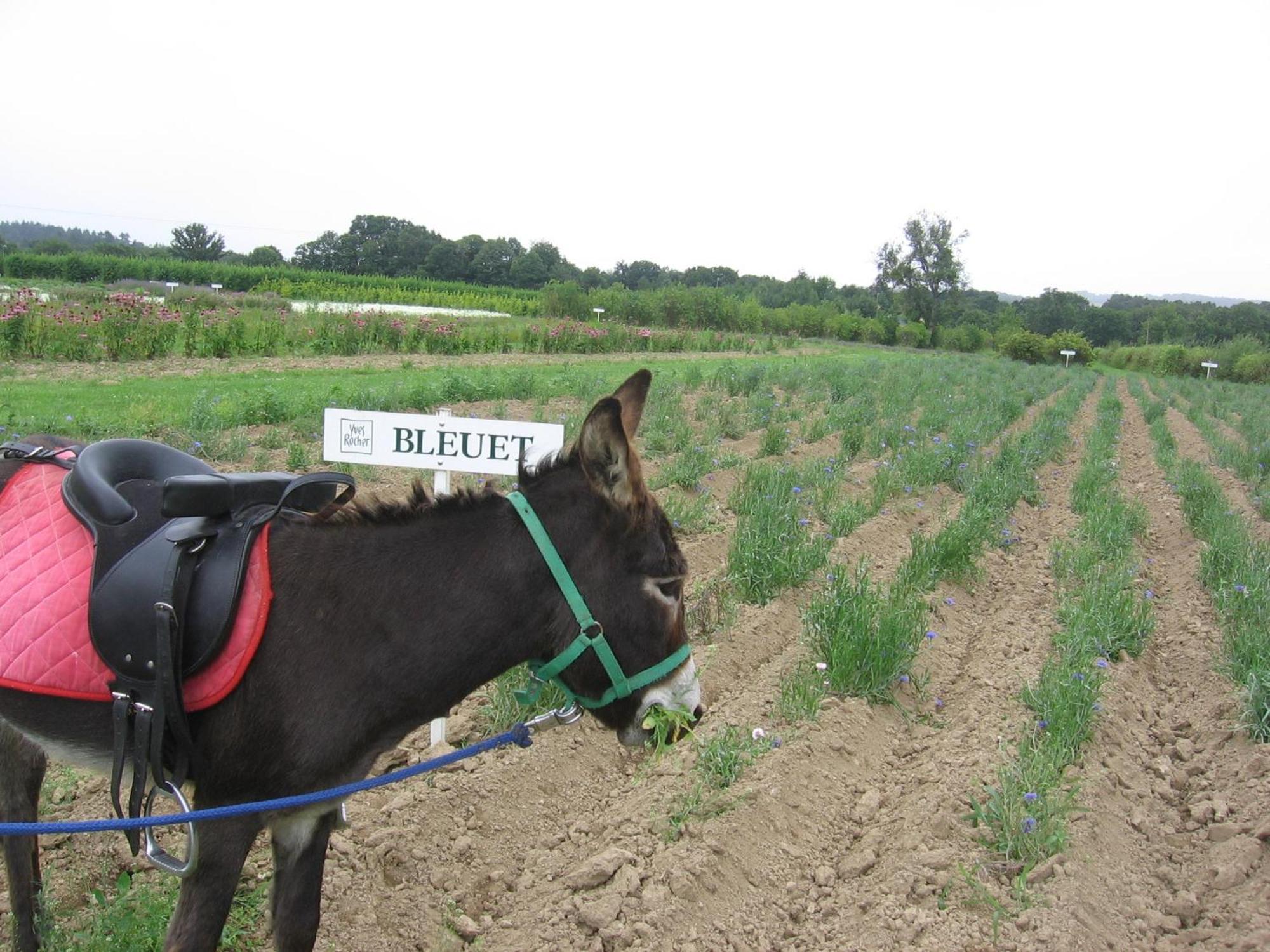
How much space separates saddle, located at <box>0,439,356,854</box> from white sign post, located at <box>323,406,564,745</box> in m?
1.43

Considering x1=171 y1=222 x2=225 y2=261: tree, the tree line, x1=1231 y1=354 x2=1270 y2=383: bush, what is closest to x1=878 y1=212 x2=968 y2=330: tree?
the tree line

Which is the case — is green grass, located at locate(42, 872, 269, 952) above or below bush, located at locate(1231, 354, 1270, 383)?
below

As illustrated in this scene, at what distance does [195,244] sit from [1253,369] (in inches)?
2627

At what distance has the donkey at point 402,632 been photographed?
1.93 metres

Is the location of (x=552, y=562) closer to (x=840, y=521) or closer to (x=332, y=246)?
(x=840, y=521)

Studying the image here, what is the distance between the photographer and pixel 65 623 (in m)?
1.98

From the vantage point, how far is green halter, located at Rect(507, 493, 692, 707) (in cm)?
203

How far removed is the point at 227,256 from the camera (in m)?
62.8

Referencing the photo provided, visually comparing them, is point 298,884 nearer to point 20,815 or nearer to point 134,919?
point 134,919

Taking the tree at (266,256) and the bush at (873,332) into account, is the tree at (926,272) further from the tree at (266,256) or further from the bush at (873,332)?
the tree at (266,256)

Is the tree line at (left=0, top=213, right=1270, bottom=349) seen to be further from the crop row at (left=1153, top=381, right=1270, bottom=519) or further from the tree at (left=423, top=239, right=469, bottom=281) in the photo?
the crop row at (left=1153, top=381, right=1270, bottom=519)

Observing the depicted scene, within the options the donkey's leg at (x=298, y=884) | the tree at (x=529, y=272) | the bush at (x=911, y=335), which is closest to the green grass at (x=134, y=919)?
the donkey's leg at (x=298, y=884)

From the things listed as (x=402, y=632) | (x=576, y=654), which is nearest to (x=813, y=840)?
(x=576, y=654)

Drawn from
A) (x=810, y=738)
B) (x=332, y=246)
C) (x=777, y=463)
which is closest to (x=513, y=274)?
(x=332, y=246)
